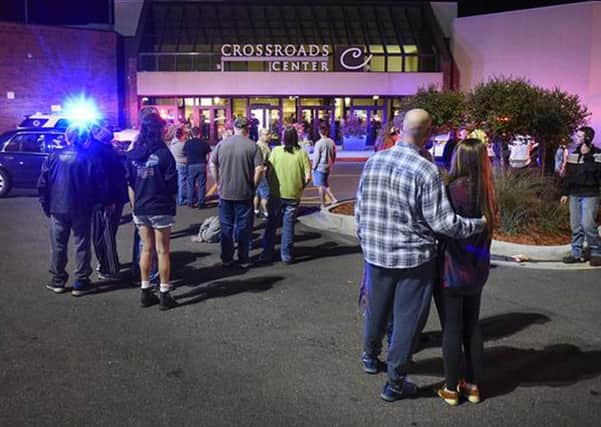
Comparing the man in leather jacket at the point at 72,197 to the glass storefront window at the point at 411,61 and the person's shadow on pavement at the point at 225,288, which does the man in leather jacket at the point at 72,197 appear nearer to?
the person's shadow on pavement at the point at 225,288

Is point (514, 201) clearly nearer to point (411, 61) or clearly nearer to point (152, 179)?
point (152, 179)

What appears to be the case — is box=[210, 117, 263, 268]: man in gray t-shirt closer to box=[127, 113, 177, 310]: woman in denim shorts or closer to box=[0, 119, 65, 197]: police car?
box=[127, 113, 177, 310]: woman in denim shorts

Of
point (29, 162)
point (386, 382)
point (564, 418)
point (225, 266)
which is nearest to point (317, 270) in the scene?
point (225, 266)

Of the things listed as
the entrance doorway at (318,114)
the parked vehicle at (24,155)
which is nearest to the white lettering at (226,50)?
the entrance doorway at (318,114)

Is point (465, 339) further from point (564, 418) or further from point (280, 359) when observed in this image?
point (280, 359)

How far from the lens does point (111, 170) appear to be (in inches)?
296

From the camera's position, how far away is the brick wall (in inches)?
1214

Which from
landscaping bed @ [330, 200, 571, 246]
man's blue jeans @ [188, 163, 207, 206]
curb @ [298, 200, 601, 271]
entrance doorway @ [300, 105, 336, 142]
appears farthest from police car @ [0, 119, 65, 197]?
entrance doorway @ [300, 105, 336, 142]

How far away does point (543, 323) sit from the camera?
6.34m

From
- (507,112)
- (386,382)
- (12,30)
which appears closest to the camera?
(386,382)

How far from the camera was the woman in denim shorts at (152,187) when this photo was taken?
6375 millimetres

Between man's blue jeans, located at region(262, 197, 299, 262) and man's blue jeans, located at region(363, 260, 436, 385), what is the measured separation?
4.13m

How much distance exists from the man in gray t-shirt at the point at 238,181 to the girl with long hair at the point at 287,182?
1.12 feet

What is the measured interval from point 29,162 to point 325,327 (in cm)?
1157
